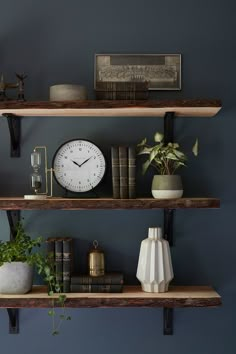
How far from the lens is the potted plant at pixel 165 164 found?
6.91 feet

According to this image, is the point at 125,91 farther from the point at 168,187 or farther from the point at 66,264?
the point at 66,264

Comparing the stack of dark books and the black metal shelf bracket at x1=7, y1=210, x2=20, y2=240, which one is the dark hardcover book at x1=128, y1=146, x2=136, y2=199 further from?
the black metal shelf bracket at x1=7, y1=210, x2=20, y2=240

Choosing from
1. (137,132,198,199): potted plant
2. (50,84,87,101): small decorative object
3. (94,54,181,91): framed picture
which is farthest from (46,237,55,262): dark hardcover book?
A: (94,54,181,91): framed picture

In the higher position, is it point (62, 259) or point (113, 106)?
point (113, 106)

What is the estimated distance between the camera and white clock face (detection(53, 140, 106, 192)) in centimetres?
220

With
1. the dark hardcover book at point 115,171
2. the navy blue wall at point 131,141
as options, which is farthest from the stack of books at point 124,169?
the navy blue wall at point 131,141

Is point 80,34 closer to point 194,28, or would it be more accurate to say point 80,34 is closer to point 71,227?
point 194,28

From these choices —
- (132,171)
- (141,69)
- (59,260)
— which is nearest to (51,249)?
(59,260)

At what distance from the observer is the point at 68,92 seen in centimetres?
211

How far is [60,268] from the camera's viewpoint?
7.03 ft

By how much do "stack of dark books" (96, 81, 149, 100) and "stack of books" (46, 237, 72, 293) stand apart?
0.59 m

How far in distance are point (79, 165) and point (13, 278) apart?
509mm

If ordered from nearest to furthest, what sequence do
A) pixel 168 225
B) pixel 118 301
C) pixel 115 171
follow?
pixel 118 301 → pixel 115 171 → pixel 168 225

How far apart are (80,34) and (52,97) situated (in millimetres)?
348
